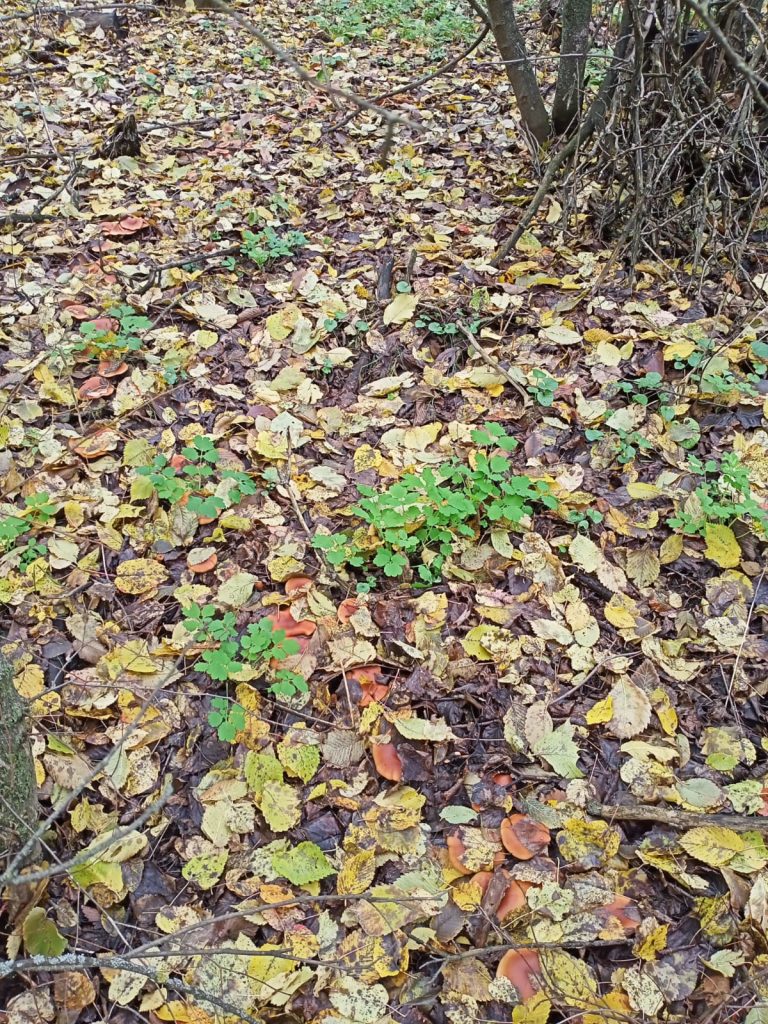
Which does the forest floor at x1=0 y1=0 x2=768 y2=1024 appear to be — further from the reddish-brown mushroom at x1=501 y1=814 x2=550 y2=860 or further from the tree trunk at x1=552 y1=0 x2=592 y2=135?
the tree trunk at x1=552 y1=0 x2=592 y2=135

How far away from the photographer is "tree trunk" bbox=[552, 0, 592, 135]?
359 cm

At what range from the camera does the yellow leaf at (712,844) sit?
1681 mm

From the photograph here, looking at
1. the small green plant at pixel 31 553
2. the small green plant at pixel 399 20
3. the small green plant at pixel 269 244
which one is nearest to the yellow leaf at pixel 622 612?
the small green plant at pixel 31 553

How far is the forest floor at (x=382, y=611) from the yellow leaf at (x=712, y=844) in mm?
10

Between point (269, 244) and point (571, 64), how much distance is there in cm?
194

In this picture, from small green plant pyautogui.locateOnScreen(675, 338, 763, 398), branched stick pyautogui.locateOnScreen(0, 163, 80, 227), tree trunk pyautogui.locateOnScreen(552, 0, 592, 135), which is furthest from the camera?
branched stick pyautogui.locateOnScreen(0, 163, 80, 227)

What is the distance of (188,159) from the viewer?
4.58 meters

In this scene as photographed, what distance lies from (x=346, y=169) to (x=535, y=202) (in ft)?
4.76

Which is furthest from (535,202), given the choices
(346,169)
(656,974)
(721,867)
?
(656,974)

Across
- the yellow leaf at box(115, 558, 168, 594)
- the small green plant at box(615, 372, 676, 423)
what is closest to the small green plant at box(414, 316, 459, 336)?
the small green plant at box(615, 372, 676, 423)

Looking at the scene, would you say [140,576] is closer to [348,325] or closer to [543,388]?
[348,325]

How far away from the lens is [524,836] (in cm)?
175

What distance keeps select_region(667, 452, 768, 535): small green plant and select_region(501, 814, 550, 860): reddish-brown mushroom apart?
3.69ft

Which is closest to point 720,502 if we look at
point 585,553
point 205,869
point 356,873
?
point 585,553
